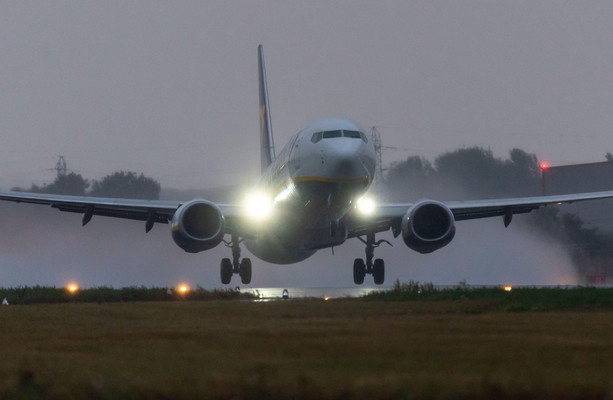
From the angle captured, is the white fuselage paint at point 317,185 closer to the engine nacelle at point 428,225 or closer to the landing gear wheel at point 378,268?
the engine nacelle at point 428,225

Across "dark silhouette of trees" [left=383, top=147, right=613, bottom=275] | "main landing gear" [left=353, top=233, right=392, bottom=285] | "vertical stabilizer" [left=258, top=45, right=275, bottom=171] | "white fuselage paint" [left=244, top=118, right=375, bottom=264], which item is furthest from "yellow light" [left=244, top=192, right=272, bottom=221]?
"dark silhouette of trees" [left=383, top=147, right=613, bottom=275]

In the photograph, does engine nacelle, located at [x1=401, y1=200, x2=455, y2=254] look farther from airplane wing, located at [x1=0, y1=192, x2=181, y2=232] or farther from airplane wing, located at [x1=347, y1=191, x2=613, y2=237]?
airplane wing, located at [x1=0, y1=192, x2=181, y2=232]

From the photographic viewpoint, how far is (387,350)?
8.09 m

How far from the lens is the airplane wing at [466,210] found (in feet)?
113

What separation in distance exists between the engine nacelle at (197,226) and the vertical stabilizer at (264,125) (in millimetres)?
12629

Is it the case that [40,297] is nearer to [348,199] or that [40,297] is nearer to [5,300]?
[5,300]

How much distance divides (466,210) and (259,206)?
7.81 metres

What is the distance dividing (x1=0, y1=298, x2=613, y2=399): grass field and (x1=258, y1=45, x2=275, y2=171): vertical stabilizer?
112 ft

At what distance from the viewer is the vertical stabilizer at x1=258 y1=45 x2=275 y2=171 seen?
4779 cm

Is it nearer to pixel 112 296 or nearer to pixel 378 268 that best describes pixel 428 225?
pixel 378 268

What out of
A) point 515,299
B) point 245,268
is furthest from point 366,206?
point 515,299

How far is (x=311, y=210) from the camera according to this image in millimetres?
31594

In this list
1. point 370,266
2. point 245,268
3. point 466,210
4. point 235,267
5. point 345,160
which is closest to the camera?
point 345,160

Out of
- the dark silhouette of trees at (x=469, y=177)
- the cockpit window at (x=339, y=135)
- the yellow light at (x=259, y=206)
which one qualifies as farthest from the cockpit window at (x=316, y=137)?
the dark silhouette of trees at (x=469, y=177)
